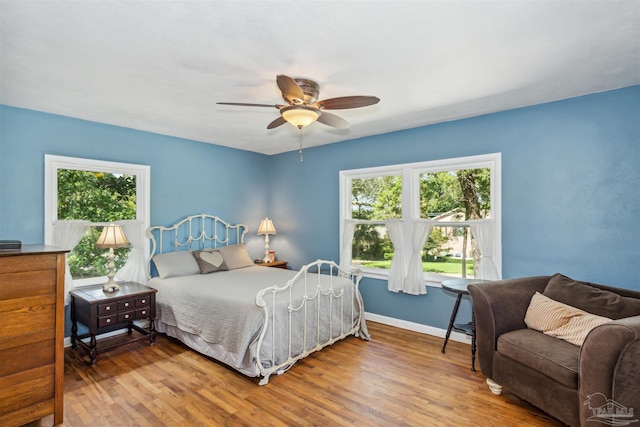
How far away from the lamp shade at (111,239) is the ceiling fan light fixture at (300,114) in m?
2.24

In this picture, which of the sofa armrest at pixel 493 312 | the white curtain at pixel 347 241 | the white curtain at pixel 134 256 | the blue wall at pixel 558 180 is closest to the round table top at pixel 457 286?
the sofa armrest at pixel 493 312

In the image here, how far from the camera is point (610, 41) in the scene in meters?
2.10

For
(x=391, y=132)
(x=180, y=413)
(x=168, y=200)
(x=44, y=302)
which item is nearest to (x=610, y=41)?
(x=391, y=132)

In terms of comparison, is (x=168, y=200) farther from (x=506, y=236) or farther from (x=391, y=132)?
(x=506, y=236)

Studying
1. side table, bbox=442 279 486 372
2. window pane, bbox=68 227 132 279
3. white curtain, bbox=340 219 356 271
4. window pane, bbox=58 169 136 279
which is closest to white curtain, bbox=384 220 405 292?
white curtain, bbox=340 219 356 271

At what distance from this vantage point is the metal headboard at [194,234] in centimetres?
430

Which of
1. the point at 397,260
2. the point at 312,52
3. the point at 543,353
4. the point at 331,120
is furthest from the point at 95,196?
the point at 543,353

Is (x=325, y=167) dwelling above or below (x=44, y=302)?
above

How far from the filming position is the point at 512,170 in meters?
3.39

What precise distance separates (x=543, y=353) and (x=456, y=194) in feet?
6.67

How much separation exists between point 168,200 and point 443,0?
12.9ft

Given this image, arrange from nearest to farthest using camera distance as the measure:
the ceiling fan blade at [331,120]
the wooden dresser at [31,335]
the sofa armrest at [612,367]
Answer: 1. the sofa armrest at [612,367]
2. the wooden dresser at [31,335]
3. the ceiling fan blade at [331,120]

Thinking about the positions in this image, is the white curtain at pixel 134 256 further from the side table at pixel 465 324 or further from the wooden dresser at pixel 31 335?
the side table at pixel 465 324

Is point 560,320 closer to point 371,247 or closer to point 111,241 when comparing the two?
point 371,247
